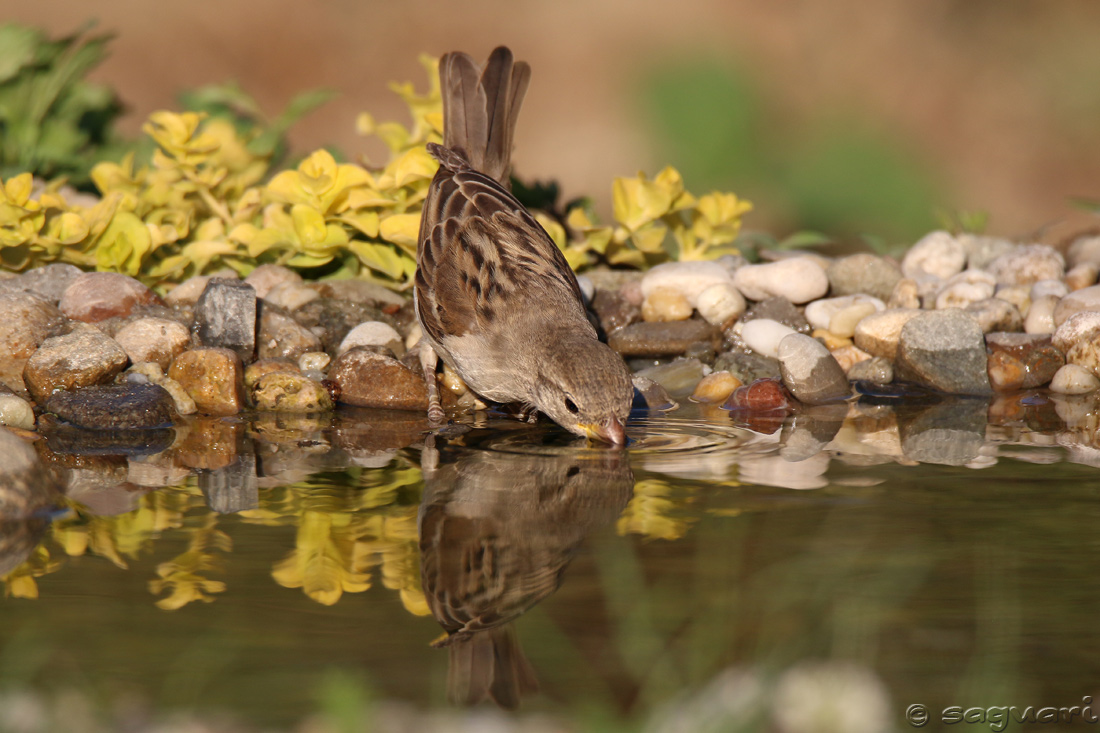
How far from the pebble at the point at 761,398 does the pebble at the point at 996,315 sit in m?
1.44

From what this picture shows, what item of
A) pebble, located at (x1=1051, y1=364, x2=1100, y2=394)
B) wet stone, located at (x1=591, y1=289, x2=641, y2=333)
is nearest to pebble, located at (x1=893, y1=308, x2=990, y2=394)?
pebble, located at (x1=1051, y1=364, x2=1100, y2=394)

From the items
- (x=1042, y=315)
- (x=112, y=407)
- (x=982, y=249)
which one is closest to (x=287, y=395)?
(x=112, y=407)

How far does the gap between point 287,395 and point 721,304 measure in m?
2.48

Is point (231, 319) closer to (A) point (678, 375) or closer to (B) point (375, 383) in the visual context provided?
(B) point (375, 383)

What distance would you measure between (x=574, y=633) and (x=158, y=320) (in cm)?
352

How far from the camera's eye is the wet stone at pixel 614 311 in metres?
6.08

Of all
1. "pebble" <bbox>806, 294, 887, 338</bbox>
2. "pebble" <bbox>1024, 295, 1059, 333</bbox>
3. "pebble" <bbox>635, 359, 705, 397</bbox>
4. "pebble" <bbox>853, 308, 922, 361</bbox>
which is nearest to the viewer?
"pebble" <bbox>635, 359, 705, 397</bbox>

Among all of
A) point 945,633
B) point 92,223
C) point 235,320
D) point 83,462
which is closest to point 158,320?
point 235,320

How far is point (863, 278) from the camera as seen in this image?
6270 mm

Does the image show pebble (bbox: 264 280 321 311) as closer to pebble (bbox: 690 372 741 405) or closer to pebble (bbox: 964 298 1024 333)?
pebble (bbox: 690 372 741 405)

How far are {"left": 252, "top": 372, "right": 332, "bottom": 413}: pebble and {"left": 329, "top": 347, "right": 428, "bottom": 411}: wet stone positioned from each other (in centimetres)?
17

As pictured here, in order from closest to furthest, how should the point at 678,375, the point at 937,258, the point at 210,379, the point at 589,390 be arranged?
1. the point at 589,390
2. the point at 210,379
3. the point at 678,375
4. the point at 937,258

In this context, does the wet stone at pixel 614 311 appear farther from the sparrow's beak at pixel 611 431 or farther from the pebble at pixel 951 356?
the sparrow's beak at pixel 611 431

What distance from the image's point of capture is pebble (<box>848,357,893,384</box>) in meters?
5.47
